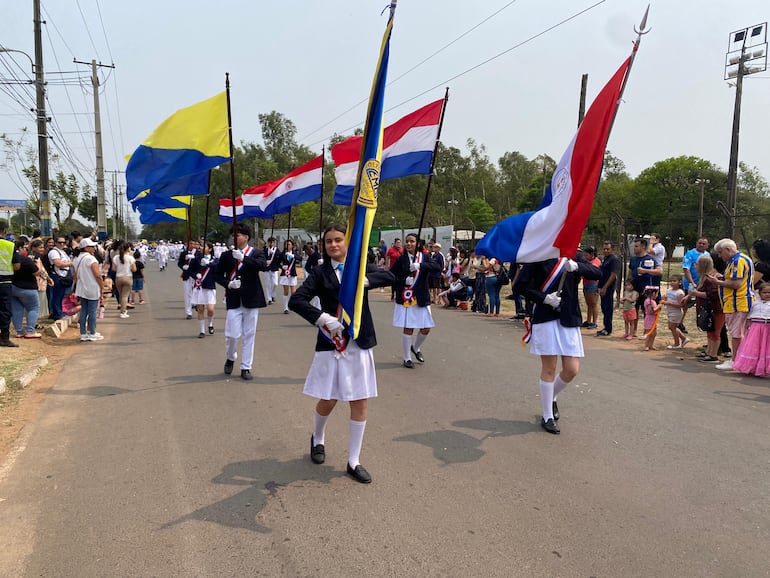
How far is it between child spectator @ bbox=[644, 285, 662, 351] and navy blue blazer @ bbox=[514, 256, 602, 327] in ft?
17.2

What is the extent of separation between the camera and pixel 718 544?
11.3ft

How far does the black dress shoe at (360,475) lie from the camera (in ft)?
14.1

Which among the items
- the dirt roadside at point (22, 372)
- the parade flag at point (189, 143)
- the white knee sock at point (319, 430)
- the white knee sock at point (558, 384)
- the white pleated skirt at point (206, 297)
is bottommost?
the dirt roadside at point (22, 372)

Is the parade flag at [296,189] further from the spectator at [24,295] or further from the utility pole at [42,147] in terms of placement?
the utility pole at [42,147]

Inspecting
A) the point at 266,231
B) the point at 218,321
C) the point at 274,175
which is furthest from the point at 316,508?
the point at 266,231

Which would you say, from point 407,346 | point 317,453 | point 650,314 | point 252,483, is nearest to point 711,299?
point 650,314

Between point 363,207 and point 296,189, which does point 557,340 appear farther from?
point 296,189

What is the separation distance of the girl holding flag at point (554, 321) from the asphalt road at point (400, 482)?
0.44 m

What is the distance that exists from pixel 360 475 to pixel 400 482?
12.0 inches

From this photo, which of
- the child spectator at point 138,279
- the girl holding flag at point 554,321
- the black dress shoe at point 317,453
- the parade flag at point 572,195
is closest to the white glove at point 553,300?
the girl holding flag at point 554,321

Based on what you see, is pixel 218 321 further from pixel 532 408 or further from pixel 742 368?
pixel 742 368

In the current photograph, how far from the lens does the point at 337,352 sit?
4309 millimetres

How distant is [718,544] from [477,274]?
13313 mm

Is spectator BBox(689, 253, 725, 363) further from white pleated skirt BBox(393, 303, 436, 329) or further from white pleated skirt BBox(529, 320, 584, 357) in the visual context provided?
white pleated skirt BBox(529, 320, 584, 357)
